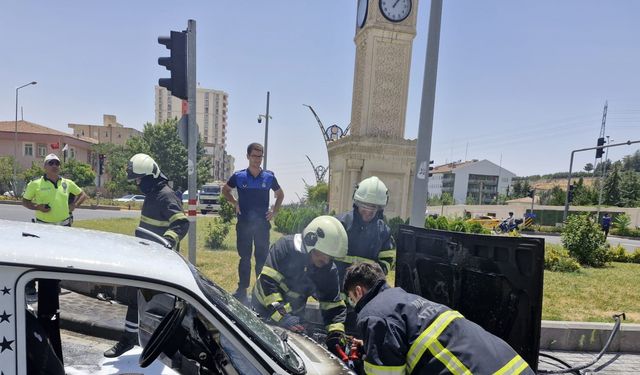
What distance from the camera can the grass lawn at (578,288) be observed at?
18.9ft

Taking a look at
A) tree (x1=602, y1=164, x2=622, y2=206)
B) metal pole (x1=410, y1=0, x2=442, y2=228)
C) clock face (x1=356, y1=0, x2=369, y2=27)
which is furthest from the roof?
tree (x1=602, y1=164, x2=622, y2=206)

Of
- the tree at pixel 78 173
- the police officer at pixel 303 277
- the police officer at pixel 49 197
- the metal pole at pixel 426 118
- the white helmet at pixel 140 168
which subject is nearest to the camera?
the police officer at pixel 303 277

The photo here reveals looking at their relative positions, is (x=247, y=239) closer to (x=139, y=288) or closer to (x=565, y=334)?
(x=139, y=288)

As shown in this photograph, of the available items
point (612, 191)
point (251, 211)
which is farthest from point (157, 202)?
point (612, 191)

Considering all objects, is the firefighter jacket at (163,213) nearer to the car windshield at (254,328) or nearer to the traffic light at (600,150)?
the car windshield at (254,328)

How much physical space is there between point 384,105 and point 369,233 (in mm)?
A: 8829

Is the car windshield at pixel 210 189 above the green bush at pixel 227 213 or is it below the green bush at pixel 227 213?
below

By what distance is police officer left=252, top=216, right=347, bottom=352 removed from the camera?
308 cm

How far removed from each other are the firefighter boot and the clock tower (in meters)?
9.74

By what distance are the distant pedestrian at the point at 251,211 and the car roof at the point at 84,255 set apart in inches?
121

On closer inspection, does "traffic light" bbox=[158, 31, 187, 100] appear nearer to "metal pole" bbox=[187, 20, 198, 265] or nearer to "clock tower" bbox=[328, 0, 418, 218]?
"metal pole" bbox=[187, 20, 198, 265]

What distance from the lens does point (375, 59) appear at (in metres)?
11.9

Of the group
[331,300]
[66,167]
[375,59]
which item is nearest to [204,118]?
[66,167]

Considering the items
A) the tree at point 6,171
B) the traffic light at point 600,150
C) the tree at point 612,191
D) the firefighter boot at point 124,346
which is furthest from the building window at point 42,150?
the tree at point 612,191
